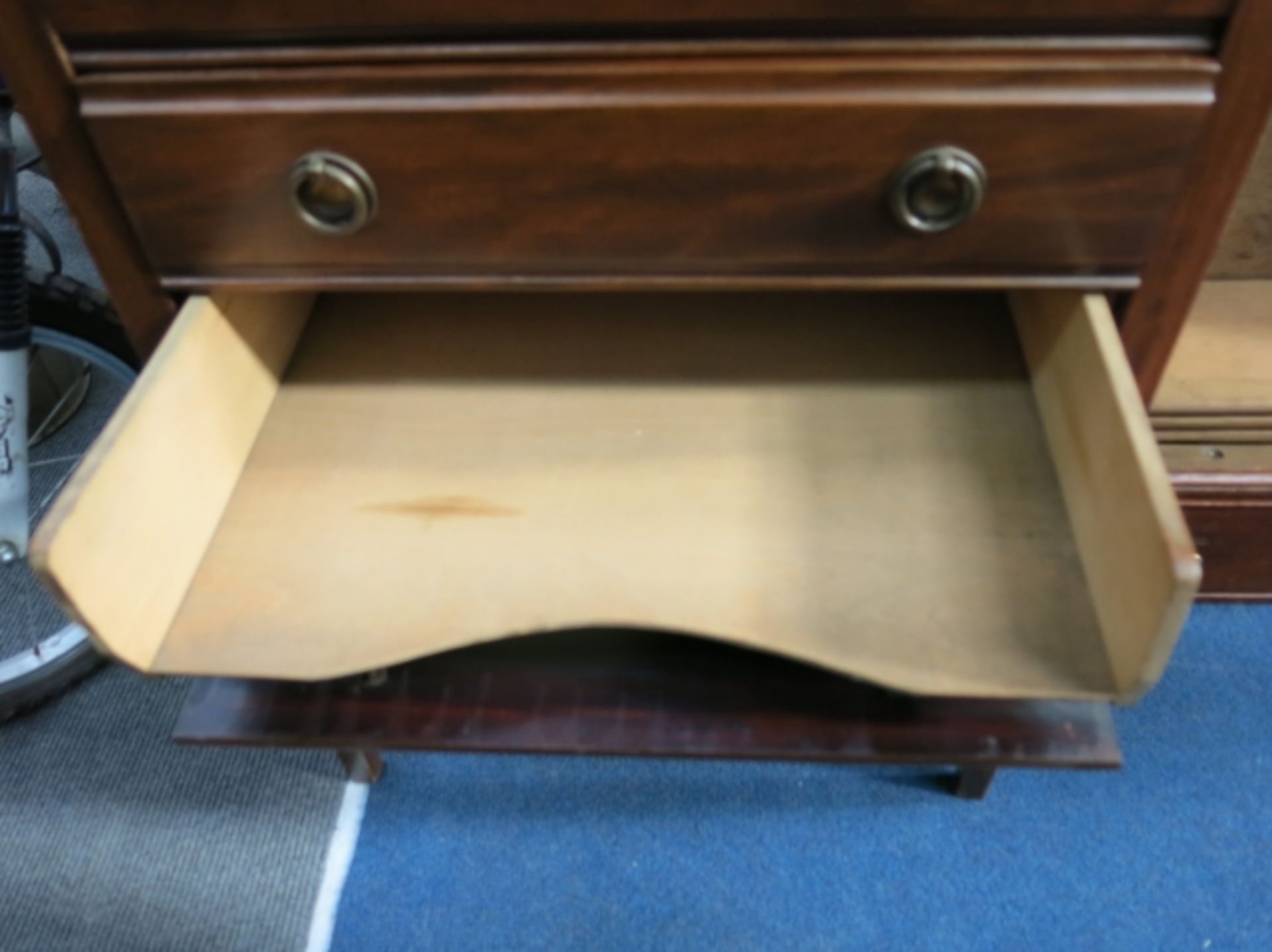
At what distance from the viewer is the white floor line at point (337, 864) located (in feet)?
2.48

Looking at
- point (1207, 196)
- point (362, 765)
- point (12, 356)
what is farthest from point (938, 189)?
point (12, 356)

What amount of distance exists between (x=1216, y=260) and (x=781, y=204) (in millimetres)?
622

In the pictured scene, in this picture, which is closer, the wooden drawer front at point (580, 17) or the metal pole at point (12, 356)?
the wooden drawer front at point (580, 17)

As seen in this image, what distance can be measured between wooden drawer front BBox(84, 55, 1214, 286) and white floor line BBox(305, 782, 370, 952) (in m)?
0.50

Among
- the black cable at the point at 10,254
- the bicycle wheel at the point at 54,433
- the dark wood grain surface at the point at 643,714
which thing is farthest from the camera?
the bicycle wheel at the point at 54,433

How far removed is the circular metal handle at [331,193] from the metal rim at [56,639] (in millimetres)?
511

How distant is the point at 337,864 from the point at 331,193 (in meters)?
0.56

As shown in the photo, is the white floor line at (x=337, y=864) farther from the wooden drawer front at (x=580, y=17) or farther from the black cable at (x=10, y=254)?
the wooden drawer front at (x=580, y=17)

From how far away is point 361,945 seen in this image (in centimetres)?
75

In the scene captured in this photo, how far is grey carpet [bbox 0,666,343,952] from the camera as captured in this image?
770 mm

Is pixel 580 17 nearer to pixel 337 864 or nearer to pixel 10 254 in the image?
pixel 10 254

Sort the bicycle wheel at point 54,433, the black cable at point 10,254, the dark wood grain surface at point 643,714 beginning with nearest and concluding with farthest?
the dark wood grain surface at point 643,714 → the black cable at point 10,254 → the bicycle wheel at point 54,433

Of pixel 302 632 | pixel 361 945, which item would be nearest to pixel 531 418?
pixel 302 632

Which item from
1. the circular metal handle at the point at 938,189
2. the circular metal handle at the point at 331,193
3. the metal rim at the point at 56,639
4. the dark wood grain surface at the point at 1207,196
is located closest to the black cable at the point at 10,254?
the metal rim at the point at 56,639
